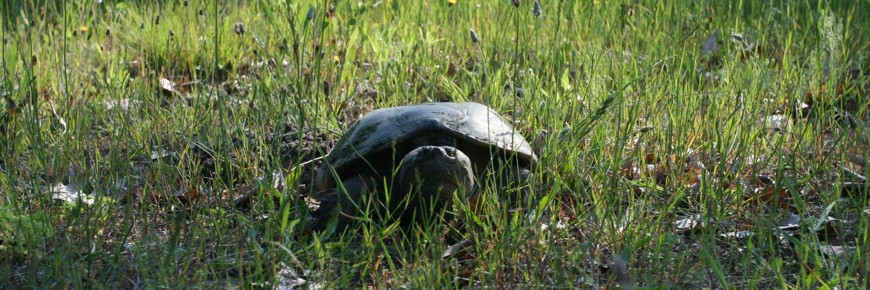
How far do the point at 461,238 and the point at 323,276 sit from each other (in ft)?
1.63

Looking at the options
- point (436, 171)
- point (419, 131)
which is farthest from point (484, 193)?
point (419, 131)

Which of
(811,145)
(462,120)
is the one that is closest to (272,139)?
(462,120)

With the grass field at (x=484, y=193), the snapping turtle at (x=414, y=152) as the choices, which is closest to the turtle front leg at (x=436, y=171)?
the snapping turtle at (x=414, y=152)

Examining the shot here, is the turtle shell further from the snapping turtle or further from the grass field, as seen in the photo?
the grass field

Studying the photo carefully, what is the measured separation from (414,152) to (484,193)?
0.76 feet

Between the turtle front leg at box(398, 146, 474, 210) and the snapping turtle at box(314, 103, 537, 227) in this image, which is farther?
the snapping turtle at box(314, 103, 537, 227)

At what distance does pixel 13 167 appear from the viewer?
3.16 meters

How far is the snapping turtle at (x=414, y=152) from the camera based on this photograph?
A: 2794 millimetres

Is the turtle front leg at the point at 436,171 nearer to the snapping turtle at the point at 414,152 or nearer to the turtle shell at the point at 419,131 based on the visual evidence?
the snapping turtle at the point at 414,152

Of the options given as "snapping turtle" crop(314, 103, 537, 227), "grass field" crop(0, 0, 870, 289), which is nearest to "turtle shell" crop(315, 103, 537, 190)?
"snapping turtle" crop(314, 103, 537, 227)

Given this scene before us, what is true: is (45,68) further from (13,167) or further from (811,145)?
(811,145)

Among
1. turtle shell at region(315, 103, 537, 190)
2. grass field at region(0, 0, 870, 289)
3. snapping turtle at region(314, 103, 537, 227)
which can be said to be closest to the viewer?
grass field at region(0, 0, 870, 289)

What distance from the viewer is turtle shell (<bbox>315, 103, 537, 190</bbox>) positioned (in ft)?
9.90

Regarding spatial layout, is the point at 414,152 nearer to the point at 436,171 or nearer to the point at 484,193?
the point at 436,171
